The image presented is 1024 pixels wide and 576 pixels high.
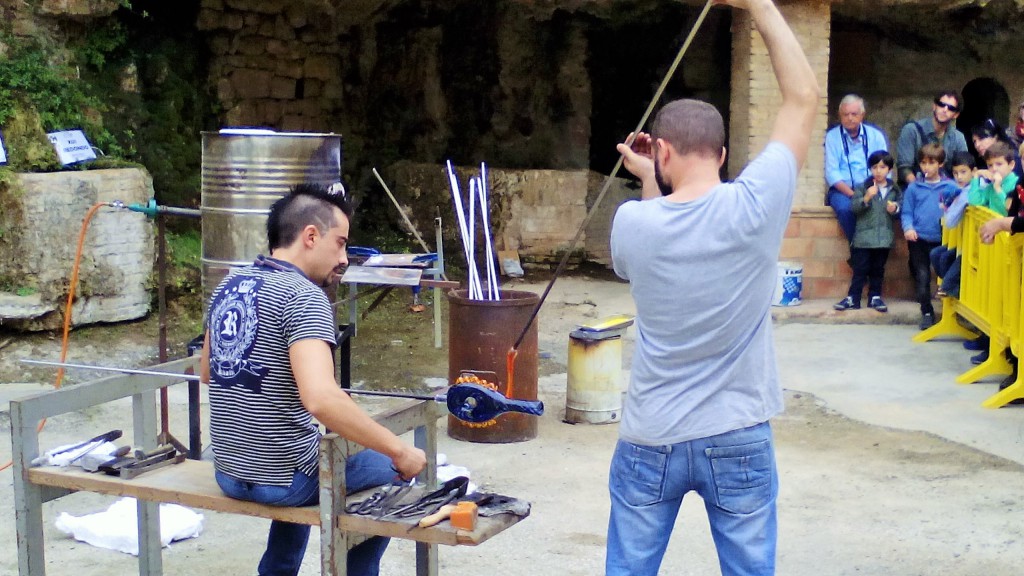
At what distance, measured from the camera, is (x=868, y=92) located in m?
11.4

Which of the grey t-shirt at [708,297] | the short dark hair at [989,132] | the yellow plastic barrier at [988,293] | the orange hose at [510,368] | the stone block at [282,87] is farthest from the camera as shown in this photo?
the stone block at [282,87]

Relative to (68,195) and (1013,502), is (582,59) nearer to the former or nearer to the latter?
(68,195)

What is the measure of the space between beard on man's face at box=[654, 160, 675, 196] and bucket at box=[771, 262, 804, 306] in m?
6.17

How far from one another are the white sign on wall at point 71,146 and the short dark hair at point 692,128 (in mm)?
6149

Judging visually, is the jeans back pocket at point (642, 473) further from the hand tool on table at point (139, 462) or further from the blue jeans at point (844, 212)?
the blue jeans at point (844, 212)

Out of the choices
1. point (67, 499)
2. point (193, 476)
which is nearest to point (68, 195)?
point (67, 499)

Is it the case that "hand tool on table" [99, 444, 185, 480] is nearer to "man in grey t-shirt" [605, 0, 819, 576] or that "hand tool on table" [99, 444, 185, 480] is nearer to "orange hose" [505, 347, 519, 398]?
"man in grey t-shirt" [605, 0, 819, 576]

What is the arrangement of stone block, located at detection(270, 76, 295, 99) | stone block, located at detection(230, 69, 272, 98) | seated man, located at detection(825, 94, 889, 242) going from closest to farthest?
seated man, located at detection(825, 94, 889, 242)
stone block, located at detection(230, 69, 272, 98)
stone block, located at detection(270, 76, 295, 99)

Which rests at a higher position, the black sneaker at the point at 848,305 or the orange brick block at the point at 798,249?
the orange brick block at the point at 798,249

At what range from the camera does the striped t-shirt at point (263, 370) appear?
2.73 m

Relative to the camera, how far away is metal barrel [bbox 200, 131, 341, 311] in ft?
18.4

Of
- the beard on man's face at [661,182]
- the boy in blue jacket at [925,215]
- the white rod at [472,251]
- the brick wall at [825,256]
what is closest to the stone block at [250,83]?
the brick wall at [825,256]

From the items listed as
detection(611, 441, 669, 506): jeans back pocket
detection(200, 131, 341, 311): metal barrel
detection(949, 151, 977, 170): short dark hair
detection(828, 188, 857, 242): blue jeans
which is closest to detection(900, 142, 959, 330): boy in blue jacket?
detection(949, 151, 977, 170): short dark hair

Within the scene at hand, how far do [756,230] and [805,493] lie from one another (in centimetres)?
267
